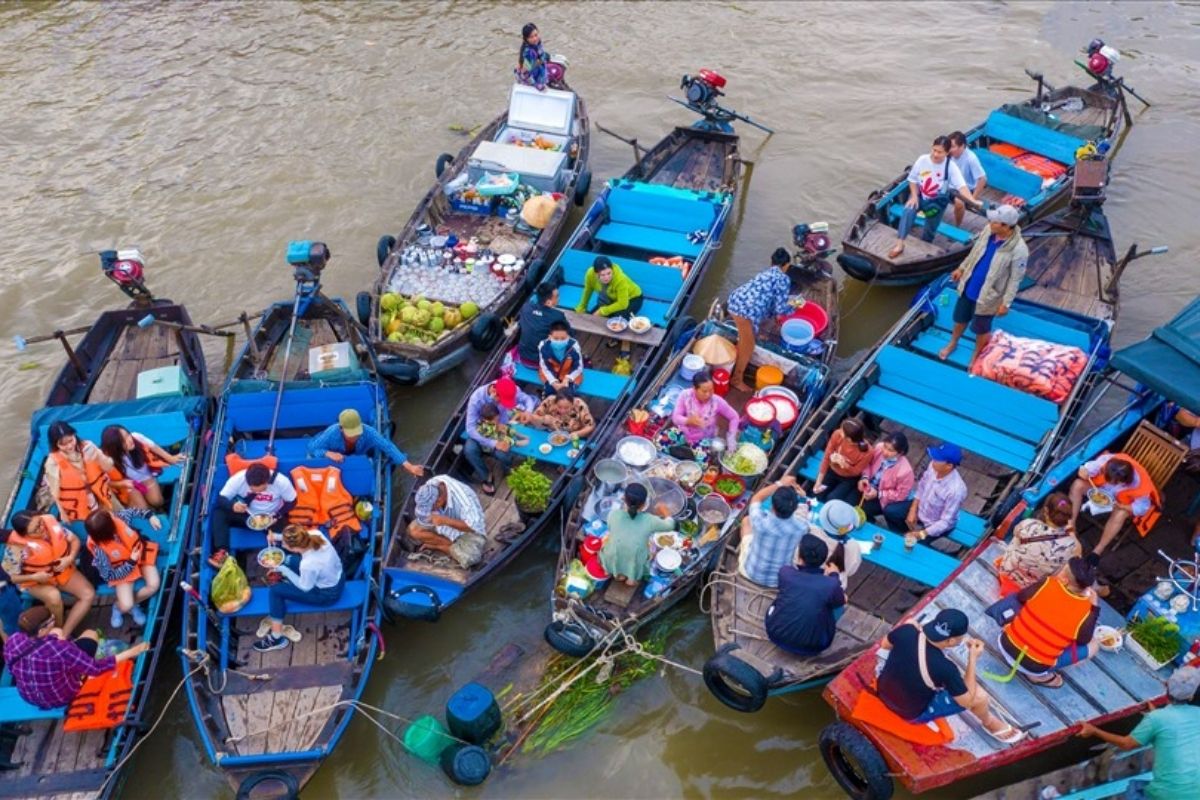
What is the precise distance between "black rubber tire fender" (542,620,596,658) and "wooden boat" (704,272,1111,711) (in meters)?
1.31

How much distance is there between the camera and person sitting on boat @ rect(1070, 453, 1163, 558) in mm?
8500

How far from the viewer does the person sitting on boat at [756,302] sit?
A: 1099 centimetres

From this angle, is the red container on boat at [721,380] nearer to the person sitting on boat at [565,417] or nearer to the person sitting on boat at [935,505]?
the person sitting on boat at [565,417]

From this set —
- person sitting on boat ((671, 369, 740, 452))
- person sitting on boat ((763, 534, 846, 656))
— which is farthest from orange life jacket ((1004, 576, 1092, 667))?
person sitting on boat ((671, 369, 740, 452))

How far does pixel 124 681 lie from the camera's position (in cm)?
799

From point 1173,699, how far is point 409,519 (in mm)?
7451

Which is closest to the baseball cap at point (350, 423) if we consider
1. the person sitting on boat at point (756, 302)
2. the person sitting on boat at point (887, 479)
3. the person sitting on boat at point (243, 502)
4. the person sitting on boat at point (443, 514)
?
the person sitting on boat at point (243, 502)

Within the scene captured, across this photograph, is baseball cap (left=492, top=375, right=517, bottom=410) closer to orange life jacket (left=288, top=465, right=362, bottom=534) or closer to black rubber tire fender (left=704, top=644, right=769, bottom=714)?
orange life jacket (left=288, top=465, right=362, bottom=534)

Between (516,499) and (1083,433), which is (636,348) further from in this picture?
(1083,433)

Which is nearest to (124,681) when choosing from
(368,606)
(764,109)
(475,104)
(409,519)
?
(368,606)

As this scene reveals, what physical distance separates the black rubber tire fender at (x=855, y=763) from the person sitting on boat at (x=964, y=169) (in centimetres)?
904

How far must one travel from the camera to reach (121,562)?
8625 mm

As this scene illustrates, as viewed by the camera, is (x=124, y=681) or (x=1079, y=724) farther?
(x=124, y=681)

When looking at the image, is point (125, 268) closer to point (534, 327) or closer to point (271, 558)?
point (271, 558)
